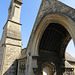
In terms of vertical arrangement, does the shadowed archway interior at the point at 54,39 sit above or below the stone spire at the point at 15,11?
below

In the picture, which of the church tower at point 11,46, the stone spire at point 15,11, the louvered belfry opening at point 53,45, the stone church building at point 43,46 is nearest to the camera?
the stone church building at point 43,46

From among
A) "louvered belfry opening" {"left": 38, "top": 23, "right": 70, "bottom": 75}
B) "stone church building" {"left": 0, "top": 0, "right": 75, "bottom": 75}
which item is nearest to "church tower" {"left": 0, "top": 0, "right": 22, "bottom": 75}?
"stone church building" {"left": 0, "top": 0, "right": 75, "bottom": 75}

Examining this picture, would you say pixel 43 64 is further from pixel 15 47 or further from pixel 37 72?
pixel 15 47

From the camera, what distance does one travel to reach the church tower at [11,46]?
31.8 ft

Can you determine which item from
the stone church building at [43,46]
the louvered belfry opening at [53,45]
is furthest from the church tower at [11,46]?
the louvered belfry opening at [53,45]

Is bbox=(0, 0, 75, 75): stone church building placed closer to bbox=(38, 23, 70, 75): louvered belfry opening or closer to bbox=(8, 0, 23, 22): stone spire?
bbox=(38, 23, 70, 75): louvered belfry opening

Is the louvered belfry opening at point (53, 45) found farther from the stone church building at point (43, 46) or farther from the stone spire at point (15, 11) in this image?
the stone spire at point (15, 11)

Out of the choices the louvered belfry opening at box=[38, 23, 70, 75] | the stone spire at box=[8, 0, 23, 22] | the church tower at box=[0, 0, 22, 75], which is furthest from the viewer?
the stone spire at box=[8, 0, 23, 22]

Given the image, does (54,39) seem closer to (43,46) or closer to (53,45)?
(53,45)

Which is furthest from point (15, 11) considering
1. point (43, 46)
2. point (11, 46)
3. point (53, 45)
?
point (53, 45)

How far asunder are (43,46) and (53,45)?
1.04m

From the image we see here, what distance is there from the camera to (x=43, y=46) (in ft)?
30.2

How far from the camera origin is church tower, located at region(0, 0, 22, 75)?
9688 millimetres

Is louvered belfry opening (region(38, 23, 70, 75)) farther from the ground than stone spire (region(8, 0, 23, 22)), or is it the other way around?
stone spire (region(8, 0, 23, 22))
